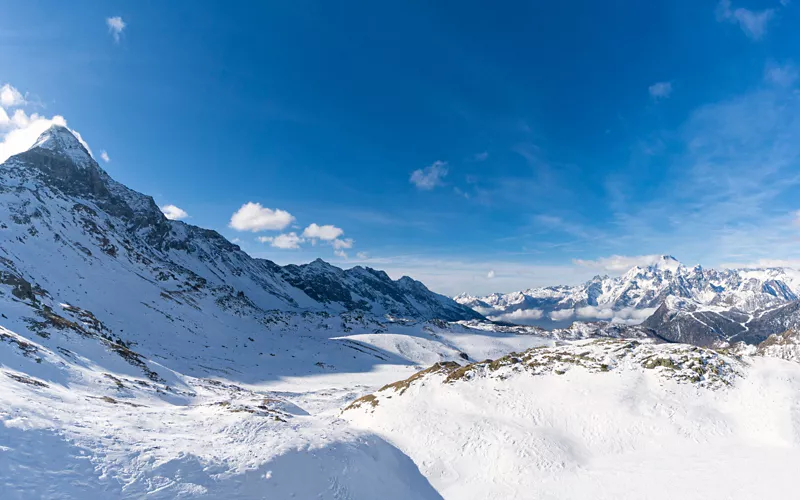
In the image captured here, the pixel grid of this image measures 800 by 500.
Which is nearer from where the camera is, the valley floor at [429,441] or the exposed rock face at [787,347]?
the valley floor at [429,441]

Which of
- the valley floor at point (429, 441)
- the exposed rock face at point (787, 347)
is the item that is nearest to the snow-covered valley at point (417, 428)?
the valley floor at point (429, 441)

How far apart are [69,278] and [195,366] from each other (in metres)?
49.1

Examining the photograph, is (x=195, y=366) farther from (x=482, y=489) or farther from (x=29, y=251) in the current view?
(x=482, y=489)

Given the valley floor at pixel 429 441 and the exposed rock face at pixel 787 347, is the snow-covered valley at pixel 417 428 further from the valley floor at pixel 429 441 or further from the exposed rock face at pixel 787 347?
the exposed rock face at pixel 787 347

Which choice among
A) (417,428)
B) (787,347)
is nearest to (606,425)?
(417,428)

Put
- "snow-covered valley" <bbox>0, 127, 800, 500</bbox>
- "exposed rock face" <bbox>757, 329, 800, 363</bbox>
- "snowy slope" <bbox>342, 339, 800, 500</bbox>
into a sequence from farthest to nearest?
"exposed rock face" <bbox>757, 329, 800, 363</bbox>, "snowy slope" <bbox>342, 339, 800, 500</bbox>, "snow-covered valley" <bbox>0, 127, 800, 500</bbox>

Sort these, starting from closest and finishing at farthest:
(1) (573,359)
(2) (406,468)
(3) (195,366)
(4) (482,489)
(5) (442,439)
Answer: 1. (4) (482,489)
2. (2) (406,468)
3. (5) (442,439)
4. (1) (573,359)
5. (3) (195,366)

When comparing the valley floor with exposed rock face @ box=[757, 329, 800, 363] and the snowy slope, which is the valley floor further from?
exposed rock face @ box=[757, 329, 800, 363]

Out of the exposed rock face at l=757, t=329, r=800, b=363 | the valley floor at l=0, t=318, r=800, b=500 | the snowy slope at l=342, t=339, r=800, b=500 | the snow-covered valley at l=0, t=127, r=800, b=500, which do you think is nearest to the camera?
the valley floor at l=0, t=318, r=800, b=500

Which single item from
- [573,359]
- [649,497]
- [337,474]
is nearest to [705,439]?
[649,497]

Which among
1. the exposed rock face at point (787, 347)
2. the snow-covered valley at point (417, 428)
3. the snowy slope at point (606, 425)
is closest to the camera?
Result: the snow-covered valley at point (417, 428)

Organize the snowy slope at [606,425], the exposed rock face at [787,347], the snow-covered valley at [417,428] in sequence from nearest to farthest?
the snow-covered valley at [417,428] < the snowy slope at [606,425] < the exposed rock face at [787,347]

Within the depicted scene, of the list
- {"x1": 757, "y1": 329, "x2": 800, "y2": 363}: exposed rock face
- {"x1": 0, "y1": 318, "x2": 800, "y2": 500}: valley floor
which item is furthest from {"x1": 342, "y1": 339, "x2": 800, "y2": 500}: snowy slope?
{"x1": 757, "y1": 329, "x2": 800, "y2": 363}: exposed rock face

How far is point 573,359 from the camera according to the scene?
3997cm
